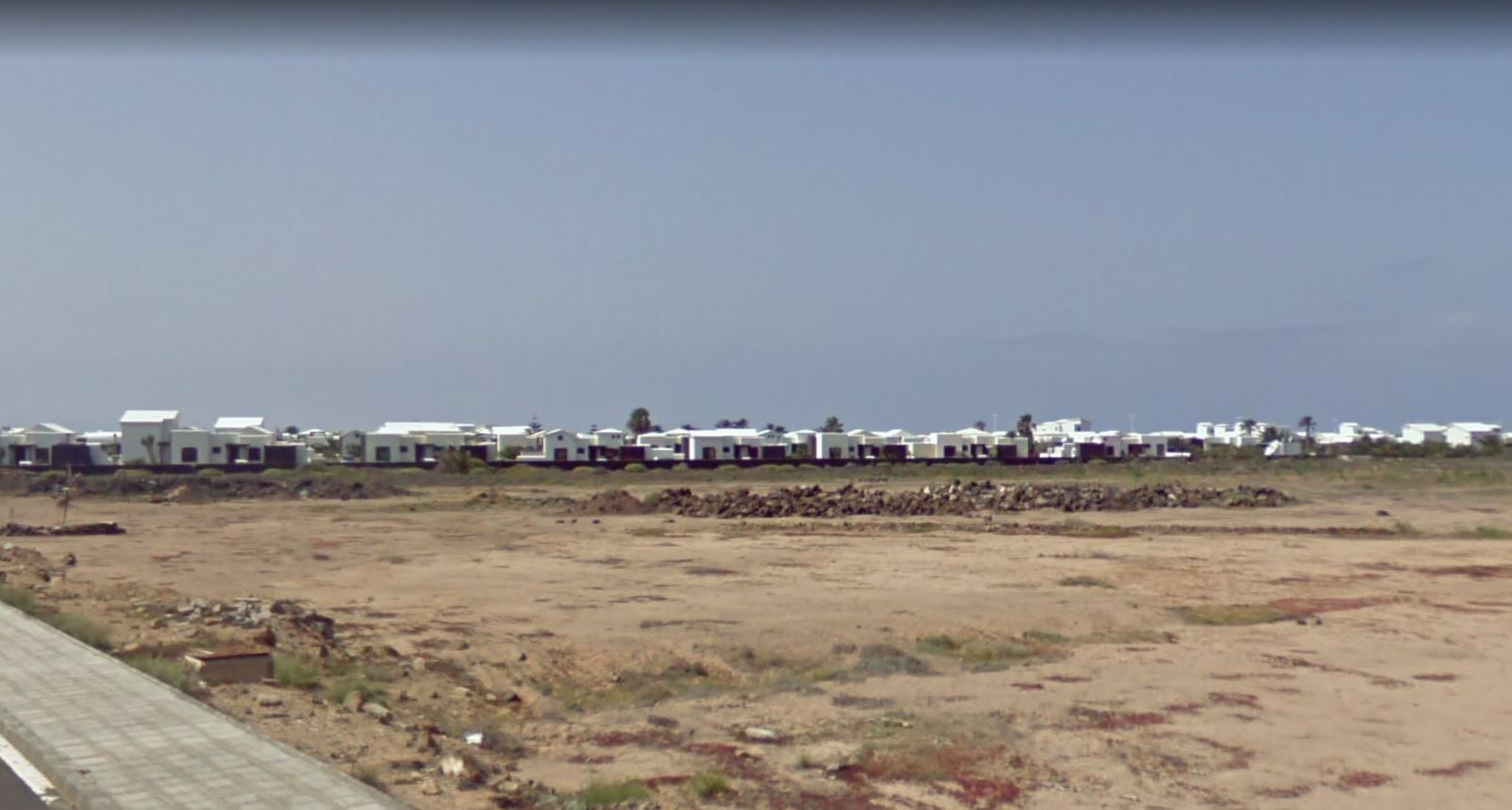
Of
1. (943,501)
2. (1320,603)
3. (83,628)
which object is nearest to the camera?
(83,628)

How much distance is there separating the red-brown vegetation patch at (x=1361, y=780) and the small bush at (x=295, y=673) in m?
9.89

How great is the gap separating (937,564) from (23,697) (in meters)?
22.0

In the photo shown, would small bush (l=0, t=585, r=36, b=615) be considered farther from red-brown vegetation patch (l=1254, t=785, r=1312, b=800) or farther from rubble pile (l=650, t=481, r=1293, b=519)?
rubble pile (l=650, t=481, r=1293, b=519)

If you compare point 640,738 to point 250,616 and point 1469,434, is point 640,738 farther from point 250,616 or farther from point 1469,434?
point 1469,434

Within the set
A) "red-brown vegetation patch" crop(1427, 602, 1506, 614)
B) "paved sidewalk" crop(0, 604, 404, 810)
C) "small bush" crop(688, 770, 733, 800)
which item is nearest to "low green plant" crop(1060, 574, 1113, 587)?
"red-brown vegetation patch" crop(1427, 602, 1506, 614)

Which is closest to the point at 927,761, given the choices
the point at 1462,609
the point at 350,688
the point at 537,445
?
the point at 350,688

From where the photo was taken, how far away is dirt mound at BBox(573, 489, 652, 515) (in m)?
52.3

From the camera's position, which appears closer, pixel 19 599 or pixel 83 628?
pixel 83 628

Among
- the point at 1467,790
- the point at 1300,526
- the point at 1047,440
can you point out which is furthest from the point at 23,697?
the point at 1047,440

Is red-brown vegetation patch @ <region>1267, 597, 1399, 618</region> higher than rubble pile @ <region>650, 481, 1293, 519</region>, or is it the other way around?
rubble pile @ <region>650, 481, 1293, 519</region>

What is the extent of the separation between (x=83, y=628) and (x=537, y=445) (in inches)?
4109

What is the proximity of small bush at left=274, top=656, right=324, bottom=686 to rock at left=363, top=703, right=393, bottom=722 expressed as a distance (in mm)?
1232

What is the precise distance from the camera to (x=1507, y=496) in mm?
58375

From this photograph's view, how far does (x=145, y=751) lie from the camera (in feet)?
30.5
